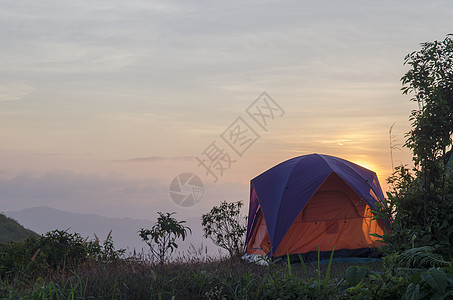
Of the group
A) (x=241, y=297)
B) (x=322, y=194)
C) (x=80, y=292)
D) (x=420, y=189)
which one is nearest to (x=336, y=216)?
(x=322, y=194)

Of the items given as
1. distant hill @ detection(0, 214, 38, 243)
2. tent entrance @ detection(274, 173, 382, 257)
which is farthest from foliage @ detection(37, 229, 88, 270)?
distant hill @ detection(0, 214, 38, 243)

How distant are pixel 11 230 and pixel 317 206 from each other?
39.9ft

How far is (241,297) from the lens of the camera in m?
4.48

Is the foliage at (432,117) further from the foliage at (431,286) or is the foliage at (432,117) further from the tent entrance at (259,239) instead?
the tent entrance at (259,239)

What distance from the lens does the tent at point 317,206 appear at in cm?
1046

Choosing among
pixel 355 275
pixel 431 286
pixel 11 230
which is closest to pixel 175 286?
pixel 355 275

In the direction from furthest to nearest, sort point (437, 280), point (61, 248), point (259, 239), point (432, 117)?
point (259, 239) < point (61, 248) < point (432, 117) < point (437, 280)

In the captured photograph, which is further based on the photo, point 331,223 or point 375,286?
point 331,223

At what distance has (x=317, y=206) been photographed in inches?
431

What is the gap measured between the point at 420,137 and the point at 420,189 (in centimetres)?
77

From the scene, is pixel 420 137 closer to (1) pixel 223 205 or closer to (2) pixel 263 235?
(2) pixel 263 235

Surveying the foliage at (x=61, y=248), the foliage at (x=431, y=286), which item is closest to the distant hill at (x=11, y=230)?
the foliage at (x=61, y=248)

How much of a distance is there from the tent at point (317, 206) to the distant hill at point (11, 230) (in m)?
9.70

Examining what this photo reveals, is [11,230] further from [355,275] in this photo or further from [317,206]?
[355,275]
